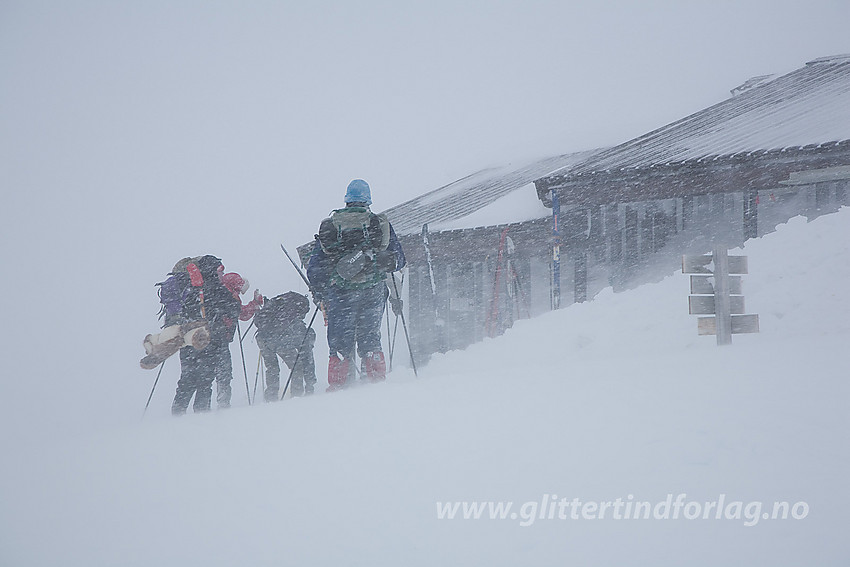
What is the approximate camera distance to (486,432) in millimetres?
2959

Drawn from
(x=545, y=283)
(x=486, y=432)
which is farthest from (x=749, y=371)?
(x=545, y=283)

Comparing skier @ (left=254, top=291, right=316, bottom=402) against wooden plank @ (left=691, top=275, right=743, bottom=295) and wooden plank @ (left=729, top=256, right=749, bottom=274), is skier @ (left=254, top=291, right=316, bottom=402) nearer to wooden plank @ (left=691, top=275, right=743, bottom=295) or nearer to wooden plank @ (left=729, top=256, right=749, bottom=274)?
wooden plank @ (left=691, top=275, right=743, bottom=295)

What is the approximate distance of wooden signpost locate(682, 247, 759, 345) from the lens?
5.42 m

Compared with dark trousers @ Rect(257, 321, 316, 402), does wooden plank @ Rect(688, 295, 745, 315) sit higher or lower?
higher

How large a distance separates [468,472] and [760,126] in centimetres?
981

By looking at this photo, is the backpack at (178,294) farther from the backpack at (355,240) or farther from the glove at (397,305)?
the glove at (397,305)

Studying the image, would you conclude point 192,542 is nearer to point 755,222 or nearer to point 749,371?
point 749,371

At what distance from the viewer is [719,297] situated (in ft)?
17.9

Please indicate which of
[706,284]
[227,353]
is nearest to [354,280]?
[227,353]

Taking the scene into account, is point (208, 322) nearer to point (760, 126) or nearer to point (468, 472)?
point (468, 472)

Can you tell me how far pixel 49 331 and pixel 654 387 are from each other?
32.5 m

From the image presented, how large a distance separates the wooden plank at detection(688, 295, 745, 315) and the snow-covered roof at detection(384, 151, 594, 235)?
246 inches

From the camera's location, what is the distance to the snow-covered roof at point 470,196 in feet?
43.5

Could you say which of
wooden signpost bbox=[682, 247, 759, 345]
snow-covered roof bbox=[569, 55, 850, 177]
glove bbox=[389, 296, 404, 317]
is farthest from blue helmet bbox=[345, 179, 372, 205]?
snow-covered roof bbox=[569, 55, 850, 177]
